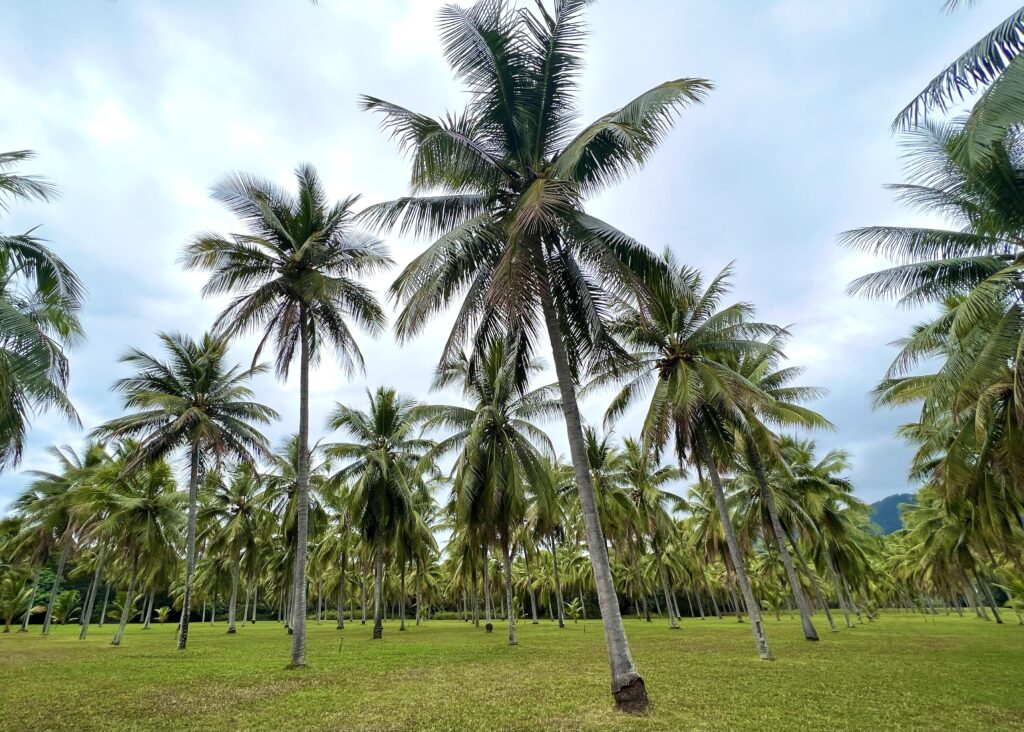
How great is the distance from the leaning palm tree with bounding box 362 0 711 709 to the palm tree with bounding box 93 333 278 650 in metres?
12.3

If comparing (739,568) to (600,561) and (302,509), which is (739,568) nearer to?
(600,561)

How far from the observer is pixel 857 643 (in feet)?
59.2

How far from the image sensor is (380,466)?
880 inches

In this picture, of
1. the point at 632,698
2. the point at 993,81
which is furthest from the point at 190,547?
the point at 993,81

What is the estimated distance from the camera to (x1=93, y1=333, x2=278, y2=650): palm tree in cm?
1894

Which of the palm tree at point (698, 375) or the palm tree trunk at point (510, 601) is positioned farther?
the palm tree trunk at point (510, 601)

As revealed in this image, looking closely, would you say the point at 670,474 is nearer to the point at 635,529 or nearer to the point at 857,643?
the point at 635,529

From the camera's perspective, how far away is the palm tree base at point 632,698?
7.64 meters

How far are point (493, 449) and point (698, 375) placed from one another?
9.13 m

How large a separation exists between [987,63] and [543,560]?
2481 inches

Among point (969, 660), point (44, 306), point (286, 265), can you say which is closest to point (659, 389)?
point (969, 660)

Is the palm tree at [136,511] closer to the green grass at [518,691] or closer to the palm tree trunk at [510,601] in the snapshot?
the green grass at [518,691]

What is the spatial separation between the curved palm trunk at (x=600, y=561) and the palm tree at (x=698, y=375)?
4.72 metres

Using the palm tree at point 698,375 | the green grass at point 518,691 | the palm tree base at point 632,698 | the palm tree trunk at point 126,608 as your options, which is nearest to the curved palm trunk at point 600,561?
the palm tree base at point 632,698
